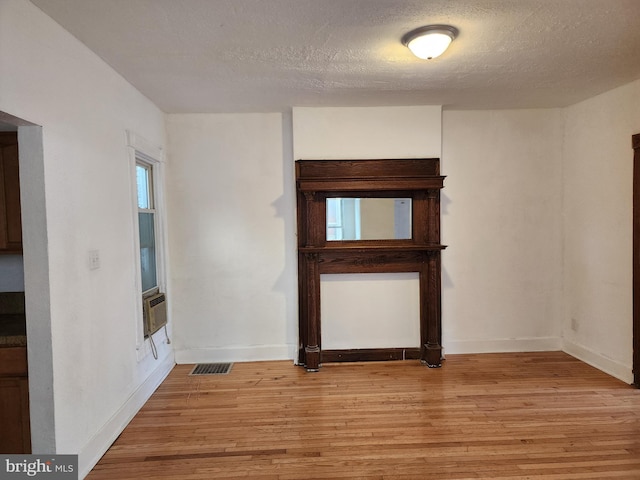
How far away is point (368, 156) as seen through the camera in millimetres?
3738

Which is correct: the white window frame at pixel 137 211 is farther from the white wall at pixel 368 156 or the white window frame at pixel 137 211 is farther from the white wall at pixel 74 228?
the white wall at pixel 368 156

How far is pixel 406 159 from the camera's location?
12.2 feet

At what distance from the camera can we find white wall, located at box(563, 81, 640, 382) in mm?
3283

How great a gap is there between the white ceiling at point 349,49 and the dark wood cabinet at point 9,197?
80 centimetres

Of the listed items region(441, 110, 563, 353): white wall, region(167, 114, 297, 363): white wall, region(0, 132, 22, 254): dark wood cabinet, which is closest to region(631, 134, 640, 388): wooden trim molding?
region(441, 110, 563, 353): white wall

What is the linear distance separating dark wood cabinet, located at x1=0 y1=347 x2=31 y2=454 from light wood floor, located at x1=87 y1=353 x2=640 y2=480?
49cm

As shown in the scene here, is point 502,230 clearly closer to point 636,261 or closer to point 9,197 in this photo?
point 636,261

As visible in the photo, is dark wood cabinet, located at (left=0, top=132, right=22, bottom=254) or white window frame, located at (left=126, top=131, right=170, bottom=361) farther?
white window frame, located at (left=126, top=131, right=170, bottom=361)

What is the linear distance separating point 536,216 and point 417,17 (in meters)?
2.81

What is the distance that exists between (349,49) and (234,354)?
3.06 m

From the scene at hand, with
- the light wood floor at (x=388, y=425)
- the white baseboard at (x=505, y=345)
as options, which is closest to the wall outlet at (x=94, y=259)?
the light wood floor at (x=388, y=425)

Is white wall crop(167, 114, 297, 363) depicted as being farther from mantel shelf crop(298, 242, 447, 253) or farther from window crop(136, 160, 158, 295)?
mantel shelf crop(298, 242, 447, 253)

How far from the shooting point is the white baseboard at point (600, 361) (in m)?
3.29

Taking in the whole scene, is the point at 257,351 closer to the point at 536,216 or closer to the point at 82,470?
the point at 82,470
